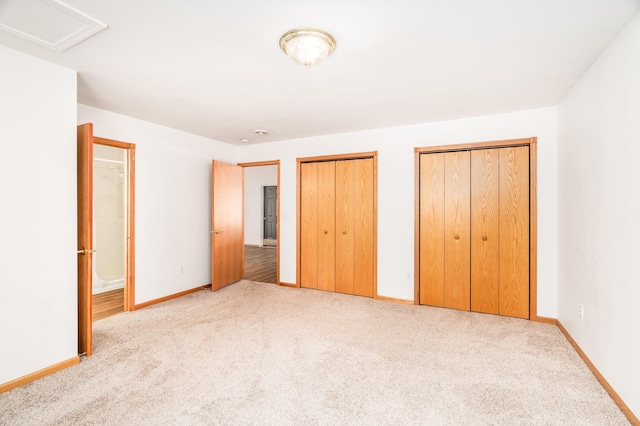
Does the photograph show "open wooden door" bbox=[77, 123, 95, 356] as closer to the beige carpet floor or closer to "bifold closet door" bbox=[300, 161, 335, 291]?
the beige carpet floor

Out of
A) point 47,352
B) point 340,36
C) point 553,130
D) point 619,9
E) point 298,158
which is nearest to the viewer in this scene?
point 619,9

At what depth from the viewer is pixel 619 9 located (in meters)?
1.66

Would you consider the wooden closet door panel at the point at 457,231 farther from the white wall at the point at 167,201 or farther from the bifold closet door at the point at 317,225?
the white wall at the point at 167,201

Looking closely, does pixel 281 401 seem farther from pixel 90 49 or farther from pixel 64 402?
pixel 90 49

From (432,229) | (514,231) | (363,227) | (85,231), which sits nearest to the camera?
(85,231)

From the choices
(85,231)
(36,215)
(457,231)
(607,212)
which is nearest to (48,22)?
(36,215)

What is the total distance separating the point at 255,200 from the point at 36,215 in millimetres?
7651

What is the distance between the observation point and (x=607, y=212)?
2.10m

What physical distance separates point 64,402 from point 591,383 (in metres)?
3.65

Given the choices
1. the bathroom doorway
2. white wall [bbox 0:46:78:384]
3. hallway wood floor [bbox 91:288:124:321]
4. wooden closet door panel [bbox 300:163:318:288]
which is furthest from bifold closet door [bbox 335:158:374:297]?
the bathroom doorway

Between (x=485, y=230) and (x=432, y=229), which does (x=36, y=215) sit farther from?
(x=485, y=230)

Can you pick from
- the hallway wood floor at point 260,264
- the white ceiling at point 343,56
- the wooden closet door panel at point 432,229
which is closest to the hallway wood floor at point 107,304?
the hallway wood floor at point 260,264

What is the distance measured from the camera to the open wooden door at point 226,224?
4605 millimetres

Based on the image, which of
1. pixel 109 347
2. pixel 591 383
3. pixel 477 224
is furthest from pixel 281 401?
pixel 477 224
